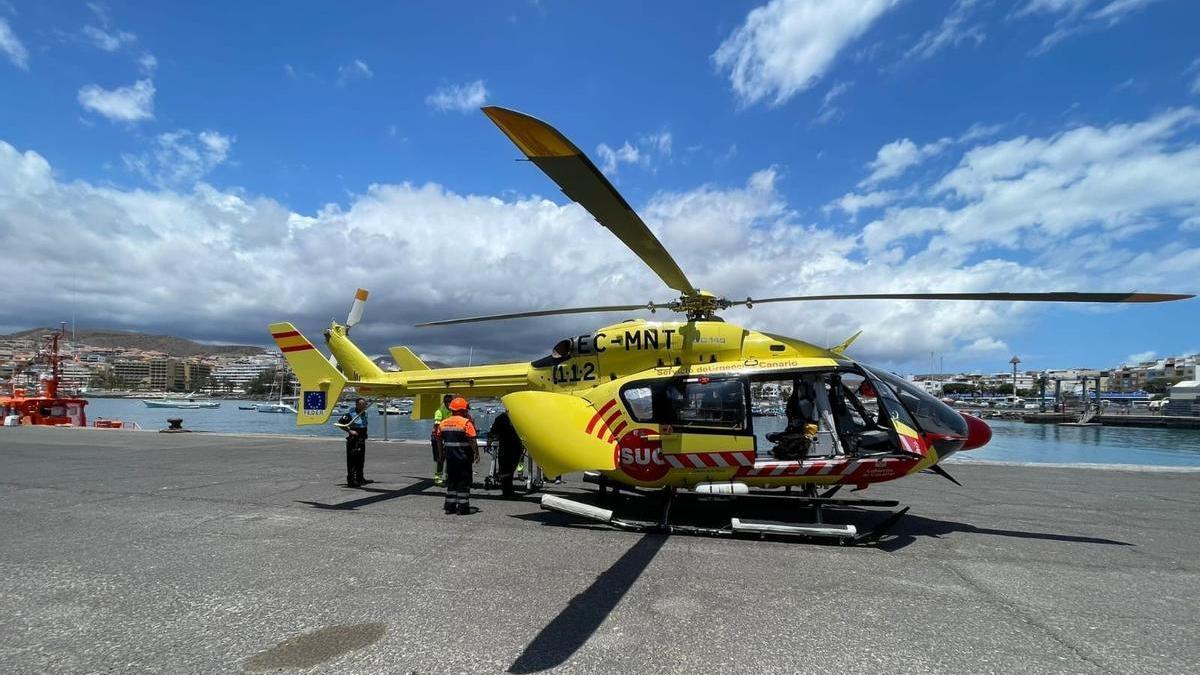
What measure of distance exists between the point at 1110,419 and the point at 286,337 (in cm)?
9476

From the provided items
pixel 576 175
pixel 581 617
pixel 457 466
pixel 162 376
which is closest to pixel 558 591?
pixel 581 617

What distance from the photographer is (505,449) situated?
10.2 m

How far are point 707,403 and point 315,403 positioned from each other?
758 centimetres

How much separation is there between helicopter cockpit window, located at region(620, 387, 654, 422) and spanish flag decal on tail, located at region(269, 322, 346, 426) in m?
6.03

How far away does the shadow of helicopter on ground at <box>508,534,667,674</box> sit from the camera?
3.58m

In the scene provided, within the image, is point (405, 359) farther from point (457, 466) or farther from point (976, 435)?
point (976, 435)

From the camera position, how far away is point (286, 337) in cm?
1130

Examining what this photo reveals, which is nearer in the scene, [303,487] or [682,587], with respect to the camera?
[682,587]

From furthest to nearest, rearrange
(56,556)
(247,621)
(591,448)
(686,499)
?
(686,499), (591,448), (56,556), (247,621)

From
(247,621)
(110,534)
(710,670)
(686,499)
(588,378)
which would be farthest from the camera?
(686,499)

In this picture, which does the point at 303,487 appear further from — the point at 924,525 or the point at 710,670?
the point at 924,525

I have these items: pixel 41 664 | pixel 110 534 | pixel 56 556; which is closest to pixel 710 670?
pixel 41 664

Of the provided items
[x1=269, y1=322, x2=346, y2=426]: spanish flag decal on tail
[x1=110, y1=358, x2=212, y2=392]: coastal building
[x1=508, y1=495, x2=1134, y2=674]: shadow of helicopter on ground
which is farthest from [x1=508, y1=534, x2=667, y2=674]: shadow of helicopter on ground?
[x1=110, y1=358, x2=212, y2=392]: coastal building

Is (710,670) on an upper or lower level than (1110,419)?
upper
